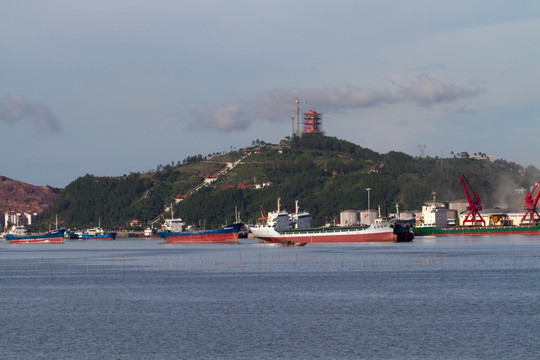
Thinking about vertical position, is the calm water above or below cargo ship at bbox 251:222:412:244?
below

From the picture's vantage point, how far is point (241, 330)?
179 feet

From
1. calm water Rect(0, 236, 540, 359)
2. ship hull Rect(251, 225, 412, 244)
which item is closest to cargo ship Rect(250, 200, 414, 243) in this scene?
ship hull Rect(251, 225, 412, 244)

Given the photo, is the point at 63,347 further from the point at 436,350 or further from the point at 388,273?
the point at 388,273

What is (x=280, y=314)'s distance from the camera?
61406mm

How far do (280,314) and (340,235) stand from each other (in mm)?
130134

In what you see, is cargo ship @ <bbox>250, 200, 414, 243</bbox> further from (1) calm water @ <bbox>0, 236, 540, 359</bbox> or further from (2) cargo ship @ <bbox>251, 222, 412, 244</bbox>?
(1) calm water @ <bbox>0, 236, 540, 359</bbox>

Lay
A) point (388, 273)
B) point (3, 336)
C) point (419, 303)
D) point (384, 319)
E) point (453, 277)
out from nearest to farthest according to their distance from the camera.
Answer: point (3, 336), point (384, 319), point (419, 303), point (453, 277), point (388, 273)

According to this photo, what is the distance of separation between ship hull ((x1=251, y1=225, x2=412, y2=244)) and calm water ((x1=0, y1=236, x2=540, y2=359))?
3145 inches

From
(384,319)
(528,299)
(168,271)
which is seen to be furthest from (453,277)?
(168,271)


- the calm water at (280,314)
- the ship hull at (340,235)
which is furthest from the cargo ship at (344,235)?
the calm water at (280,314)

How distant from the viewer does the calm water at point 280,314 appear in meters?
48.0

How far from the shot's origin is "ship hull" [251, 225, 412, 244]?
7283 inches

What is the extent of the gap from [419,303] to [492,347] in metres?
19.1

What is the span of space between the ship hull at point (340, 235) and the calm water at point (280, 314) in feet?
262
